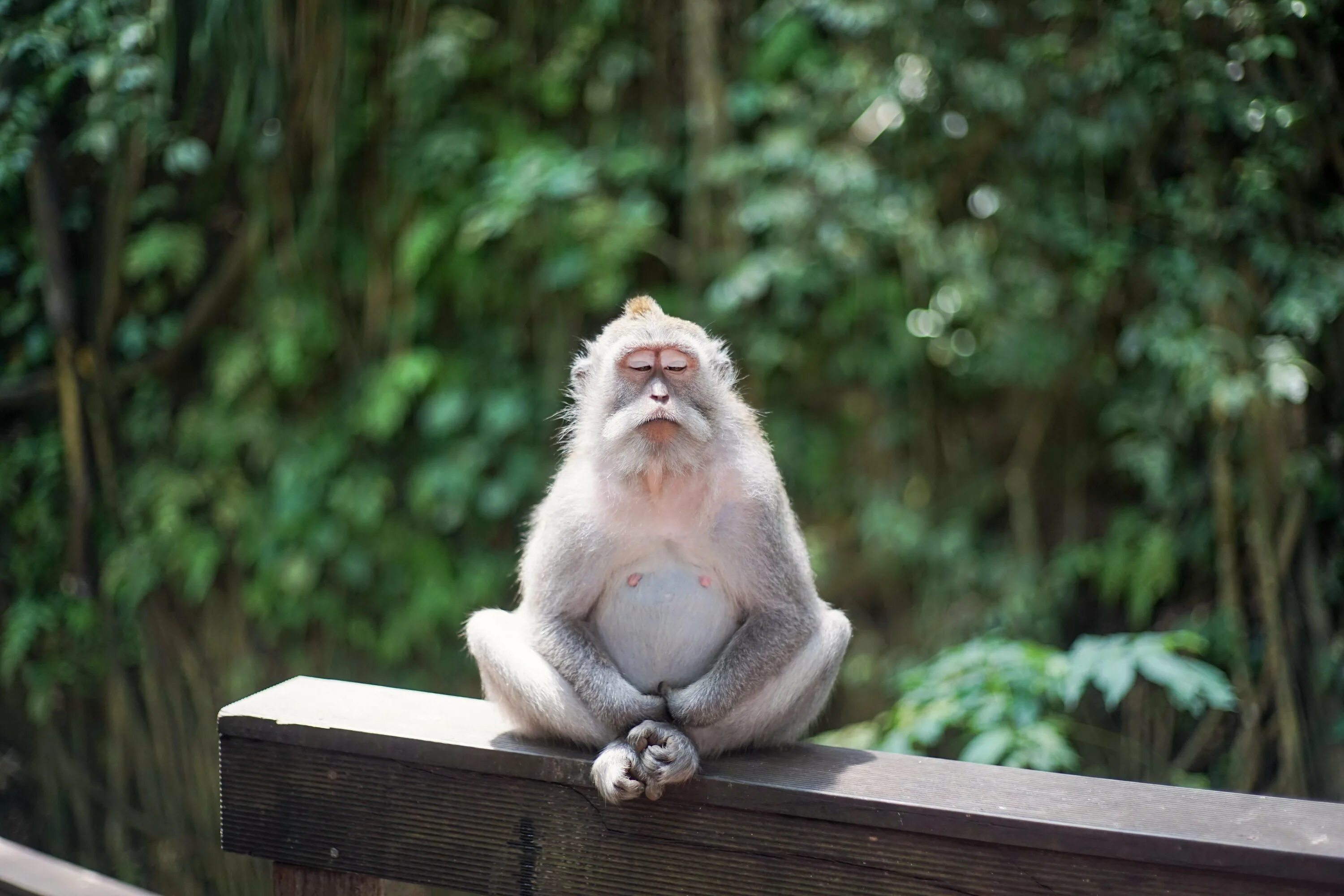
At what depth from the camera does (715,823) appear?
75.6 inches

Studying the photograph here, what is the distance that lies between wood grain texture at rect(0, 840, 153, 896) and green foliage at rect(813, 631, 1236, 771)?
5.04ft

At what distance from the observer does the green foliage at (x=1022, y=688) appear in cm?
273

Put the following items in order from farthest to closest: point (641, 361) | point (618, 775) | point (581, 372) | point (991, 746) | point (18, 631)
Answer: point (18, 631), point (991, 746), point (581, 372), point (641, 361), point (618, 775)

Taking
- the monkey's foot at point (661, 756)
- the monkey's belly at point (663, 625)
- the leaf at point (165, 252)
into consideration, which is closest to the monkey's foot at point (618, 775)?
the monkey's foot at point (661, 756)

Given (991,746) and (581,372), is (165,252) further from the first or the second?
(991,746)

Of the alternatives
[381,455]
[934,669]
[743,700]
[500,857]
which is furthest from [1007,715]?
[381,455]

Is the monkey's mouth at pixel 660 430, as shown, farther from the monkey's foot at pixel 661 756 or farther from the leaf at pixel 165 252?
the leaf at pixel 165 252

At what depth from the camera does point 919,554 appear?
481 centimetres

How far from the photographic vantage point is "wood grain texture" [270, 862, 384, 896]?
2.04 metres

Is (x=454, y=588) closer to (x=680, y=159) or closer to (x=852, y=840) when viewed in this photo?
(x=680, y=159)

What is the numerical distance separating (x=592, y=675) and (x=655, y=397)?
53cm

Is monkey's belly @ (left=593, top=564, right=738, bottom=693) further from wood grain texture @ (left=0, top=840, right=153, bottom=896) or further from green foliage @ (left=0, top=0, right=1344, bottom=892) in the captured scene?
green foliage @ (left=0, top=0, right=1344, bottom=892)

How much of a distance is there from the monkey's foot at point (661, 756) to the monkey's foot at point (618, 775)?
1 centimetres

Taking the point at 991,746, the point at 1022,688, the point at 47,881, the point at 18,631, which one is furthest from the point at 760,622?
the point at 18,631
